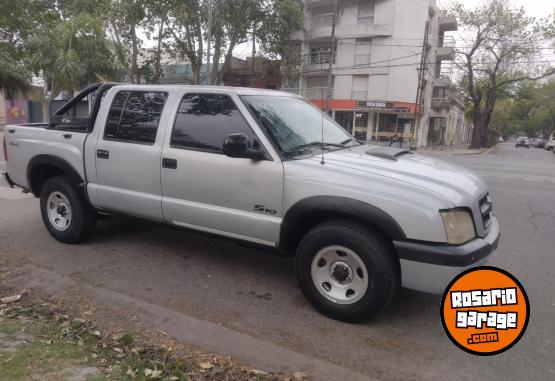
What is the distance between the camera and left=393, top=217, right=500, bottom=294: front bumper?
304 cm

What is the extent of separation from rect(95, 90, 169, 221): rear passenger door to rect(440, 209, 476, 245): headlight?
2.65m

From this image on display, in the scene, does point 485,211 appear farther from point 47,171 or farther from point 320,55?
point 320,55

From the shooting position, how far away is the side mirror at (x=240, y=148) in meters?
3.58

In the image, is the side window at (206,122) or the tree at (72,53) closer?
the side window at (206,122)

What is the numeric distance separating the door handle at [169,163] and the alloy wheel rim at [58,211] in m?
1.72

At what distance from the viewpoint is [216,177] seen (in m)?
3.92

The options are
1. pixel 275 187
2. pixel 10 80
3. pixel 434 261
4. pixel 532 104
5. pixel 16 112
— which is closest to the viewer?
pixel 434 261

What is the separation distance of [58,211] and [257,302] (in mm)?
2955

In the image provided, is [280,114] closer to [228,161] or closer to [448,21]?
[228,161]

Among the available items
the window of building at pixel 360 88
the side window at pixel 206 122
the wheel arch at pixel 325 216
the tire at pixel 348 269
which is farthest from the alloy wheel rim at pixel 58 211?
the window of building at pixel 360 88

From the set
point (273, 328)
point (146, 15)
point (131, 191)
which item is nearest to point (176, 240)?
point (131, 191)

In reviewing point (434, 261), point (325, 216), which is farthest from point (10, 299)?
point (434, 261)

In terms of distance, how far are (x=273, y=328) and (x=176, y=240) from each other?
2.45m

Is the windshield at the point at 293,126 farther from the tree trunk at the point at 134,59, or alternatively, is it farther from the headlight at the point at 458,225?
the tree trunk at the point at 134,59
